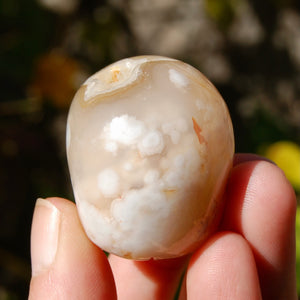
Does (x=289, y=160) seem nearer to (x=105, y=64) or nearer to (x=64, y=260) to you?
(x=105, y=64)

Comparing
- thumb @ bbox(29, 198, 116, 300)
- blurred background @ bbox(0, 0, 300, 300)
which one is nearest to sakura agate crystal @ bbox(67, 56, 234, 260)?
thumb @ bbox(29, 198, 116, 300)

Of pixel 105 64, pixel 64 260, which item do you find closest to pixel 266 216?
pixel 64 260

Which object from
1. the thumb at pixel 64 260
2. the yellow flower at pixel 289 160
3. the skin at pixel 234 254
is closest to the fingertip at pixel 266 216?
the skin at pixel 234 254

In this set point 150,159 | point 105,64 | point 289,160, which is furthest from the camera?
point 105,64

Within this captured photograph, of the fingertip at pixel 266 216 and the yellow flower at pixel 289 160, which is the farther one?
the yellow flower at pixel 289 160

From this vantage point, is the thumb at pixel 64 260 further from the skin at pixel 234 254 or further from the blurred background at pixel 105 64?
the blurred background at pixel 105 64
